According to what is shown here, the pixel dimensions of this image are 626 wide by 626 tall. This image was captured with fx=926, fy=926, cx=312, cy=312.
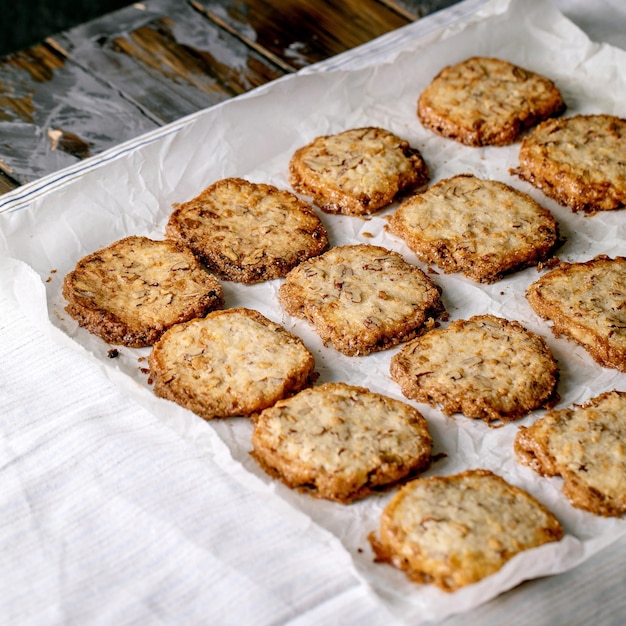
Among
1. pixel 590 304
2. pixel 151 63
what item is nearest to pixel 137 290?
pixel 590 304

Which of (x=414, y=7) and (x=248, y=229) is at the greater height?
(x=414, y=7)

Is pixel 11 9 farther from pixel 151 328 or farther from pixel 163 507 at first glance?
pixel 163 507

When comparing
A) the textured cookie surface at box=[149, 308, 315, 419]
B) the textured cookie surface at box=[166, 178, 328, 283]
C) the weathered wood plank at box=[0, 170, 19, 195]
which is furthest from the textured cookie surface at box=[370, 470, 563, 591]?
the weathered wood plank at box=[0, 170, 19, 195]

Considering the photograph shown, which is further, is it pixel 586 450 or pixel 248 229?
pixel 248 229

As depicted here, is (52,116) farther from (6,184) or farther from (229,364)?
(229,364)

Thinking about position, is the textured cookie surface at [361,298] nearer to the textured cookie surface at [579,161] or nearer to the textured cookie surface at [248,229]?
the textured cookie surface at [248,229]

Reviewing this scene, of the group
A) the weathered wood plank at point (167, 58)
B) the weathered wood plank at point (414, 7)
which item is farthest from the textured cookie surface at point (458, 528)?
the weathered wood plank at point (414, 7)
